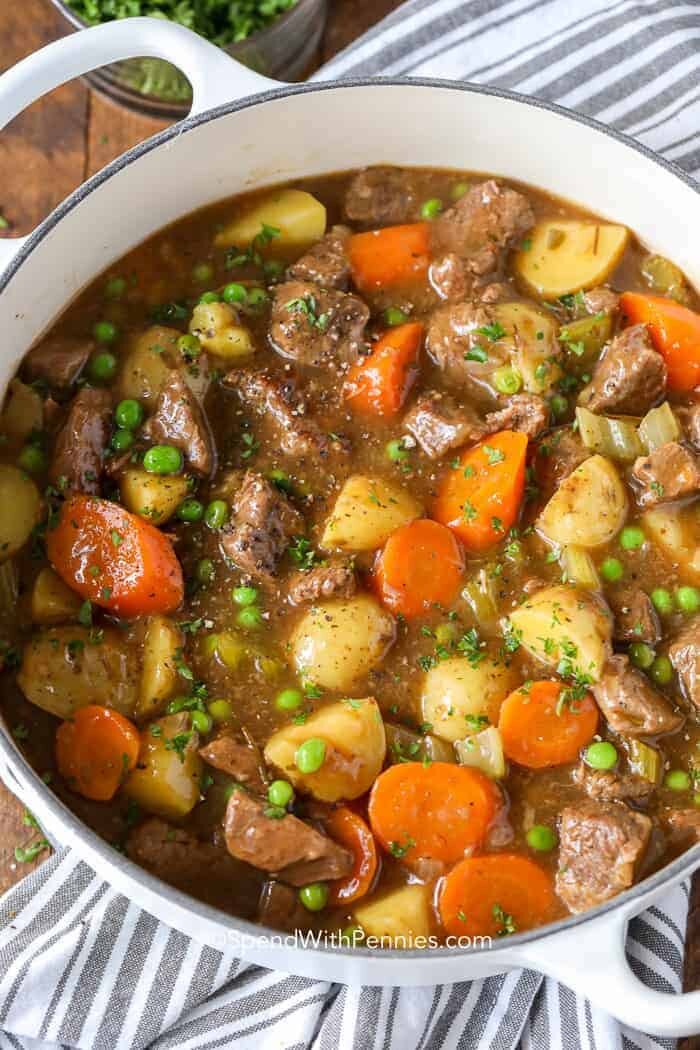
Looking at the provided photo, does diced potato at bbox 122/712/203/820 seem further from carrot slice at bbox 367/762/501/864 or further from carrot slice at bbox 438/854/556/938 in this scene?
carrot slice at bbox 438/854/556/938

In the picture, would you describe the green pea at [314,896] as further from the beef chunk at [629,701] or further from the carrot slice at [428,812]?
the beef chunk at [629,701]

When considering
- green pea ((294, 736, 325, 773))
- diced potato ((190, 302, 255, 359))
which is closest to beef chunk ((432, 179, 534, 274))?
diced potato ((190, 302, 255, 359))

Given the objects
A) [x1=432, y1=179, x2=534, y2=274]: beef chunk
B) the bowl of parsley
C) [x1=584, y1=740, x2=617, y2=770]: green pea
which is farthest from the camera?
the bowl of parsley

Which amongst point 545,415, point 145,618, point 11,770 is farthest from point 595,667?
point 11,770

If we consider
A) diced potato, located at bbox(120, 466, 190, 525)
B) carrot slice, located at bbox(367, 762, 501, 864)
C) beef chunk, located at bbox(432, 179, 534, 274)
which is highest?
beef chunk, located at bbox(432, 179, 534, 274)

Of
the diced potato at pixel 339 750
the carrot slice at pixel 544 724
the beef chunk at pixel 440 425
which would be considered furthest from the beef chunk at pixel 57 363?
the carrot slice at pixel 544 724

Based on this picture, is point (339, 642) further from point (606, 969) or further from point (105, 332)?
point (105, 332)

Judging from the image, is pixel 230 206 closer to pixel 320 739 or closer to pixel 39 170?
pixel 39 170
